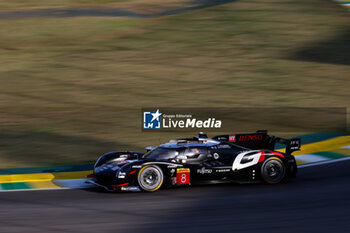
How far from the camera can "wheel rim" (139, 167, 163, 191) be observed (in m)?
9.56

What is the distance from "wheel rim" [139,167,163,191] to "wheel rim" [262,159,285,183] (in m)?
1.94

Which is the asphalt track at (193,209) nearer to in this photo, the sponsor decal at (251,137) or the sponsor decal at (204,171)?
the sponsor decal at (204,171)

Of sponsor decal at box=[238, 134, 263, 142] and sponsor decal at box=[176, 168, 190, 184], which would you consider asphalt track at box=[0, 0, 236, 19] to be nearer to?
sponsor decal at box=[238, 134, 263, 142]

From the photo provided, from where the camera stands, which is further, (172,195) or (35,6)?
(35,6)

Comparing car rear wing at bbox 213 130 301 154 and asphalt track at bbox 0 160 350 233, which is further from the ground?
car rear wing at bbox 213 130 301 154

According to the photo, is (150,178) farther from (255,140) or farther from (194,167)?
(255,140)

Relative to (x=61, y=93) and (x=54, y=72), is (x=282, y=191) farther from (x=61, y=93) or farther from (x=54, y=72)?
(x=54, y=72)

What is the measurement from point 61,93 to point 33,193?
343 inches

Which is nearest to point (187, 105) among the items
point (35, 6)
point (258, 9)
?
point (258, 9)

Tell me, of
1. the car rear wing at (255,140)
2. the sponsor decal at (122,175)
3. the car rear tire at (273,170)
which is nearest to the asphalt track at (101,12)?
the car rear wing at (255,140)

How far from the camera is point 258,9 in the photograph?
26.5 meters

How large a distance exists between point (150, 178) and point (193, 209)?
1.52m

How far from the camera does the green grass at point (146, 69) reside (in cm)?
1484

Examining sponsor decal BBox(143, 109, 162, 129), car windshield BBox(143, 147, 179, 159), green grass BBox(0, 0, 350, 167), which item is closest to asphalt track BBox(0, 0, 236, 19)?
green grass BBox(0, 0, 350, 167)
